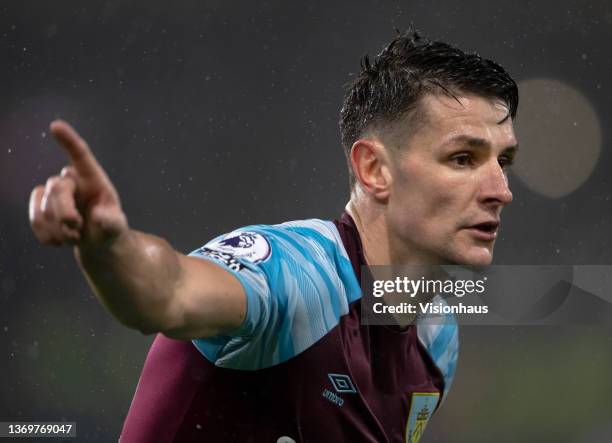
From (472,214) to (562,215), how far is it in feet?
15.5

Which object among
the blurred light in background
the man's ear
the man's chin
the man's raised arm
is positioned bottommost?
the man's raised arm

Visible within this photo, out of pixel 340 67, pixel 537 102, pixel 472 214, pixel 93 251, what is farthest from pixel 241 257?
pixel 537 102

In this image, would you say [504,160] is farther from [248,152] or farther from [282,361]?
[248,152]

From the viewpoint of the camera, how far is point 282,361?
8.02 ft

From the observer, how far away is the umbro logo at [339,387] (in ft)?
8.46

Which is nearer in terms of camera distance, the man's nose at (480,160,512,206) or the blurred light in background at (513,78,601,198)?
the man's nose at (480,160,512,206)

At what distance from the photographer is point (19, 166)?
7.06 m

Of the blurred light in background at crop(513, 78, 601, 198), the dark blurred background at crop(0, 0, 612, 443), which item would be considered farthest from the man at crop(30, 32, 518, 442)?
the blurred light in background at crop(513, 78, 601, 198)

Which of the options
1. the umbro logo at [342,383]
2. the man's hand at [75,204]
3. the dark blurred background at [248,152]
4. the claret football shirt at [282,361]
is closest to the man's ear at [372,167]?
the claret football shirt at [282,361]

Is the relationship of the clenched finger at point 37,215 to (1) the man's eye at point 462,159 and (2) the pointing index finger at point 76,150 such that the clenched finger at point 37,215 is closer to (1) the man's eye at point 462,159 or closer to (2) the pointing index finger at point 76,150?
(2) the pointing index finger at point 76,150

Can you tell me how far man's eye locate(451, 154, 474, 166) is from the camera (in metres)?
2.88

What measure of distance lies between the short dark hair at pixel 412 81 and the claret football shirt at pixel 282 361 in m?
0.51

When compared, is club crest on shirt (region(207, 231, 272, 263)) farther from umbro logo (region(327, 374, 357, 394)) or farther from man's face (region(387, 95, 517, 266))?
man's face (region(387, 95, 517, 266))

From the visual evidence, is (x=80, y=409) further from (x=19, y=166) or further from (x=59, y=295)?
(x=19, y=166)
